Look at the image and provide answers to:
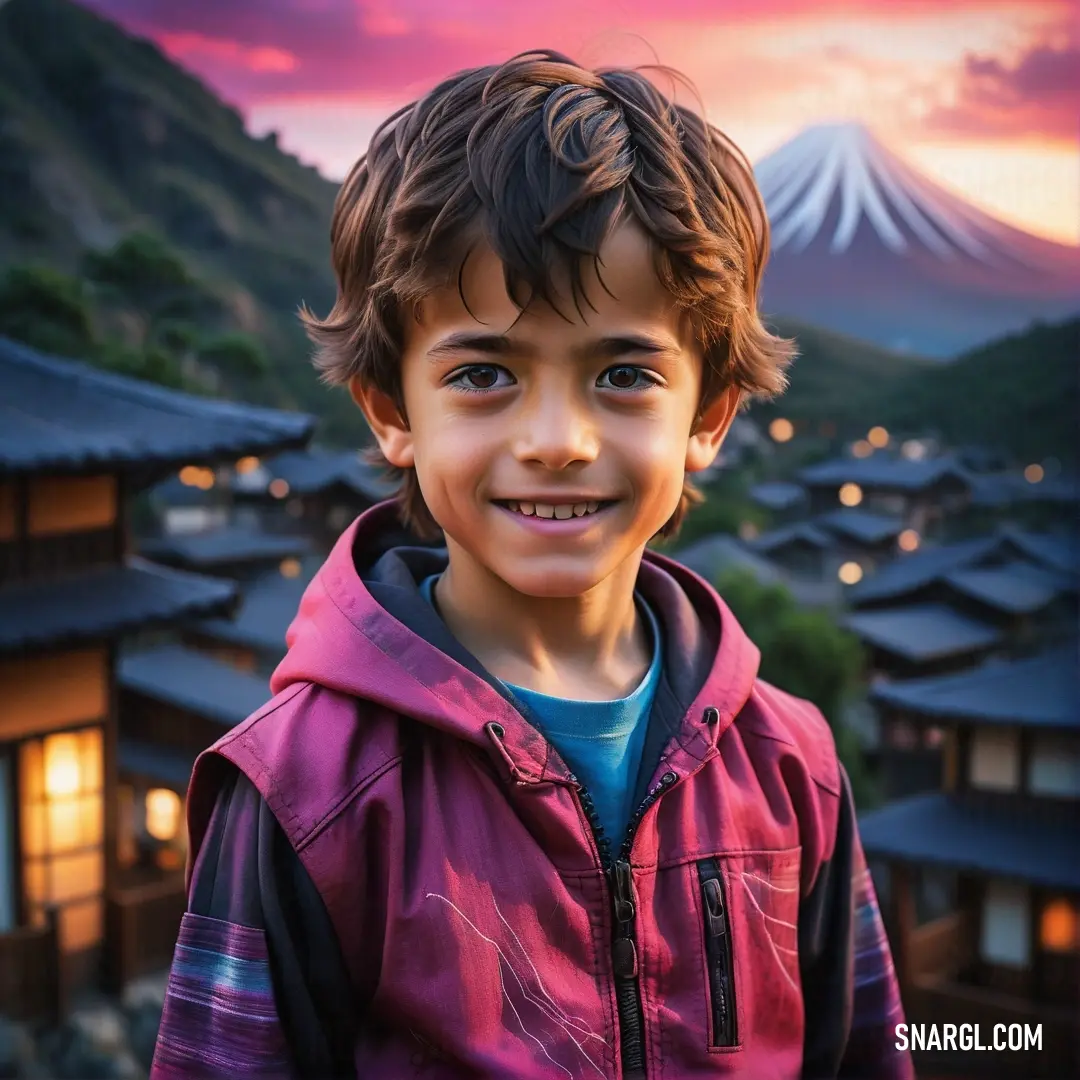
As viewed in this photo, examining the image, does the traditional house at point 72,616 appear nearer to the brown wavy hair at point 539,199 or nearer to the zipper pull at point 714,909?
the brown wavy hair at point 539,199

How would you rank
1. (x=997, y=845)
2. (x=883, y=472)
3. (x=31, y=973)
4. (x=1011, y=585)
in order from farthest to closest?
1. (x=883, y=472)
2. (x=1011, y=585)
3. (x=997, y=845)
4. (x=31, y=973)

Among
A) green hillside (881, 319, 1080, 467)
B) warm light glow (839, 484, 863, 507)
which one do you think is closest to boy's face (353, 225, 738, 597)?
green hillside (881, 319, 1080, 467)

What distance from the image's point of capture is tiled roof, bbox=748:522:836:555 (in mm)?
16594

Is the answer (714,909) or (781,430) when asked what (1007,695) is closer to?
(714,909)

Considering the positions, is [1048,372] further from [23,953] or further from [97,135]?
[23,953]

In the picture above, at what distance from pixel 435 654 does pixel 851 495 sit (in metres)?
17.5

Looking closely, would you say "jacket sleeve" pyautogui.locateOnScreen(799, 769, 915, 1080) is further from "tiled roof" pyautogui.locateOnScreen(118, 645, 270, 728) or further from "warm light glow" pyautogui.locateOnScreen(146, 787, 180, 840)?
"warm light glow" pyautogui.locateOnScreen(146, 787, 180, 840)

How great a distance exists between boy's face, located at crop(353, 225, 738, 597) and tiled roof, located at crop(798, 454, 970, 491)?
16916 millimetres

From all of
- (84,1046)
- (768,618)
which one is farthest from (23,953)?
(768,618)

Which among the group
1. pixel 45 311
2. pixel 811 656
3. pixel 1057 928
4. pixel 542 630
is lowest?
pixel 1057 928

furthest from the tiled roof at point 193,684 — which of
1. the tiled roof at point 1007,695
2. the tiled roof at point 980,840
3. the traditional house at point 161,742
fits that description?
the tiled roof at point 1007,695

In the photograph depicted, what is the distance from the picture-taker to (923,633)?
13500mm

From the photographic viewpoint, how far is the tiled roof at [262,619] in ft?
34.0

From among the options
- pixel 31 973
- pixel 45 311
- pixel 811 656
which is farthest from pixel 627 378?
pixel 811 656
